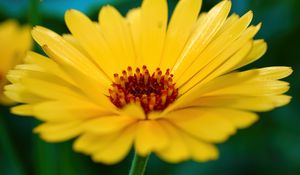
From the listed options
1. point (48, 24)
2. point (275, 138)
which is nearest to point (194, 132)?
point (275, 138)

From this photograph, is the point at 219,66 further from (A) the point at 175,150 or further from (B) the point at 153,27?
(A) the point at 175,150

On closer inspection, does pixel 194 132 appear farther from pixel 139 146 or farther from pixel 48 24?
pixel 48 24

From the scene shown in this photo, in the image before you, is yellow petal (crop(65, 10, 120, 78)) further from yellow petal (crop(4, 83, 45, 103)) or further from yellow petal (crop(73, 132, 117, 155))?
yellow petal (crop(73, 132, 117, 155))

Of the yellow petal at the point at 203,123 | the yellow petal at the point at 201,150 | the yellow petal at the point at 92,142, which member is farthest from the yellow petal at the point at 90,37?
the yellow petal at the point at 201,150

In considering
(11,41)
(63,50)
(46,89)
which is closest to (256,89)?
(46,89)

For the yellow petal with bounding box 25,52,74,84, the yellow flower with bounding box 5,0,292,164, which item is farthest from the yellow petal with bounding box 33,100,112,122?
the yellow petal with bounding box 25,52,74,84

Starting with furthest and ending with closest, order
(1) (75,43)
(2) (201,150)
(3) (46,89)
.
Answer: (1) (75,43)
(3) (46,89)
(2) (201,150)
